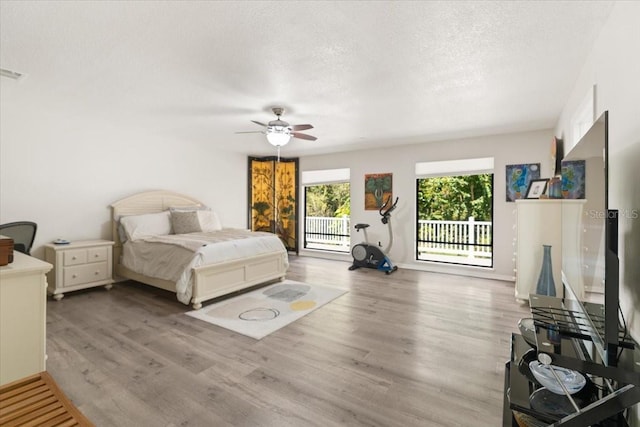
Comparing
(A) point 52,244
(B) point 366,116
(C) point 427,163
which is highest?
(B) point 366,116

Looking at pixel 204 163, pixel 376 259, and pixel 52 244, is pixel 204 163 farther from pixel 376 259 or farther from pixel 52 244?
pixel 376 259

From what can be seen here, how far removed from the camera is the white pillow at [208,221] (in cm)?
530

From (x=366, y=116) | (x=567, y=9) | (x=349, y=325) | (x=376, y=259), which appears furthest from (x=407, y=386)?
(x=376, y=259)

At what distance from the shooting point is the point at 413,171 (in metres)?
5.86

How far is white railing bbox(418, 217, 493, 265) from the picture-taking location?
6.52 meters

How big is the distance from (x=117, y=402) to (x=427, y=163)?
554 cm

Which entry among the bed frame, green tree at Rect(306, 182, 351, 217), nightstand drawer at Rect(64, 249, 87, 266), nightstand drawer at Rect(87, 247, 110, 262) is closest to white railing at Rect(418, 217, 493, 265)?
green tree at Rect(306, 182, 351, 217)

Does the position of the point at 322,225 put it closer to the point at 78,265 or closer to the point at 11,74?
the point at 78,265

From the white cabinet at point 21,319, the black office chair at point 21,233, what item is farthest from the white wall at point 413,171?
the white cabinet at point 21,319

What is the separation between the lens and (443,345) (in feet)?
8.71

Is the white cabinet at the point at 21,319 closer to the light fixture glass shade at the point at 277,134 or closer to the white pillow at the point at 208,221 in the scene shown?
the light fixture glass shade at the point at 277,134

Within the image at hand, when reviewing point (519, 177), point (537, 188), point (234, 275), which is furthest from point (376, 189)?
point (234, 275)

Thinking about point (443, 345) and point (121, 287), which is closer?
point (443, 345)

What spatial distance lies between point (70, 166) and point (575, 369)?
18.5 feet
